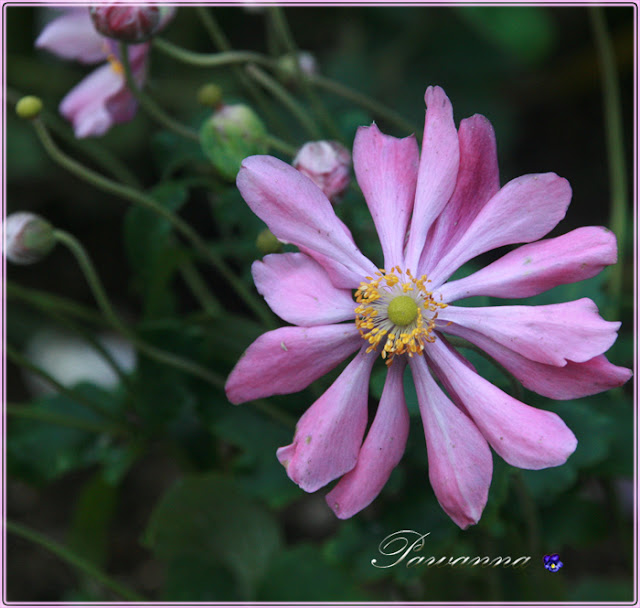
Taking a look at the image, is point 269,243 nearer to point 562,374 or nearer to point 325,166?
point 325,166

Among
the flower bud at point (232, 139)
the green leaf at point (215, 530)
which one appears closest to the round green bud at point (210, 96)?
the flower bud at point (232, 139)

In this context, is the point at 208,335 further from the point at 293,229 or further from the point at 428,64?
the point at 428,64

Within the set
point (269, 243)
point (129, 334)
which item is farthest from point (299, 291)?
point (129, 334)

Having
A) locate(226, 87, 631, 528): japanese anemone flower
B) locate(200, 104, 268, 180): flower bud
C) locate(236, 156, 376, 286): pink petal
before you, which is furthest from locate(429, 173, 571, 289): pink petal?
locate(200, 104, 268, 180): flower bud

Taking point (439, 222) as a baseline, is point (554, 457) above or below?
below

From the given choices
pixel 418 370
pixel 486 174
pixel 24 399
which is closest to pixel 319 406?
pixel 418 370

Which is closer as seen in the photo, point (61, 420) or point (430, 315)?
point (430, 315)

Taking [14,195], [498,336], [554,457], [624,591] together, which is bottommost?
[624,591]
